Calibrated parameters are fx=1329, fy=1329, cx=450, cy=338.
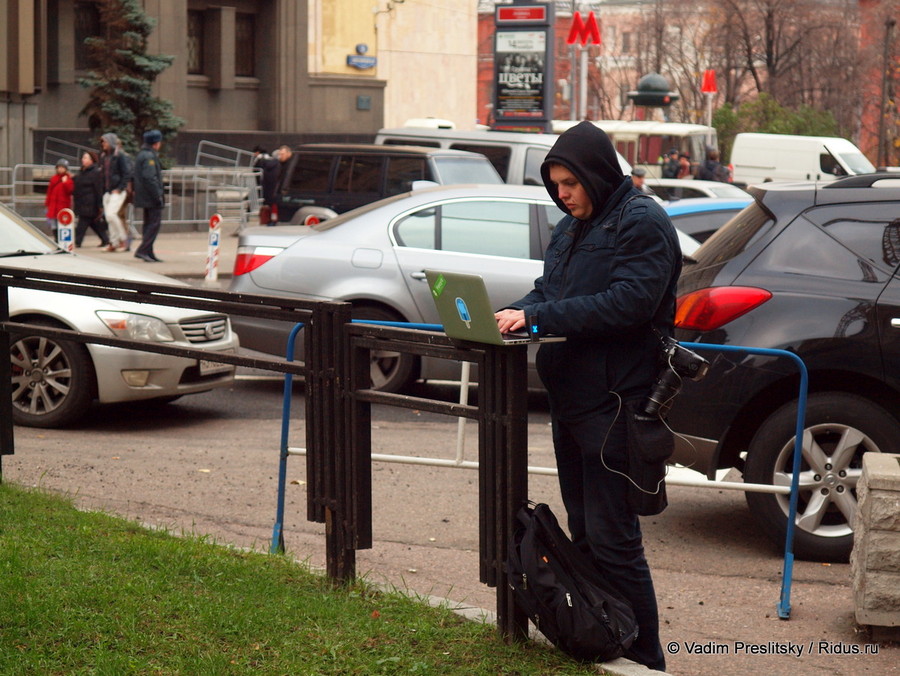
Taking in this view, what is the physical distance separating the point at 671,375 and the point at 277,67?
3807 cm

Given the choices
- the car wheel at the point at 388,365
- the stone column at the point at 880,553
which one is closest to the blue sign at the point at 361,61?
the car wheel at the point at 388,365

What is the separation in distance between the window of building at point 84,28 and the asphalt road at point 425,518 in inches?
1160

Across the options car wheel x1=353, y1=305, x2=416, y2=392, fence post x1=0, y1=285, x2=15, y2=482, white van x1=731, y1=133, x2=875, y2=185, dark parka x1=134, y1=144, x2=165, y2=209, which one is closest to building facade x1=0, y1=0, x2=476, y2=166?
dark parka x1=134, y1=144, x2=165, y2=209

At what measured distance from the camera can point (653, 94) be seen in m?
36.8

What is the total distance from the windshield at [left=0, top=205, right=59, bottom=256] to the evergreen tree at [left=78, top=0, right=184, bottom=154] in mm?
22747

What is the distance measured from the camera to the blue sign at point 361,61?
138ft

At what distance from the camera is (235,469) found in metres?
7.68

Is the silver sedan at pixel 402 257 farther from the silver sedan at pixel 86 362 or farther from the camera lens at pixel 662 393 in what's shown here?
the camera lens at pixel 662 393

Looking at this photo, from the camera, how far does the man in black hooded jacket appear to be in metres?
3.86

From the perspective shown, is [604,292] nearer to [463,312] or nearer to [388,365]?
[463,312]

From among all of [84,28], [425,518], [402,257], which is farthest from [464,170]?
[84,28]

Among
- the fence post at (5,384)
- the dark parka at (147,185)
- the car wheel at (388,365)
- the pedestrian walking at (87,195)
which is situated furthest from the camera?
the pedestrian walking at (87,195)

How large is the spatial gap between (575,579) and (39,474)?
13.3 ft

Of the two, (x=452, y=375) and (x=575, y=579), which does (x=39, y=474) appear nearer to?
(x=452, y=375)
